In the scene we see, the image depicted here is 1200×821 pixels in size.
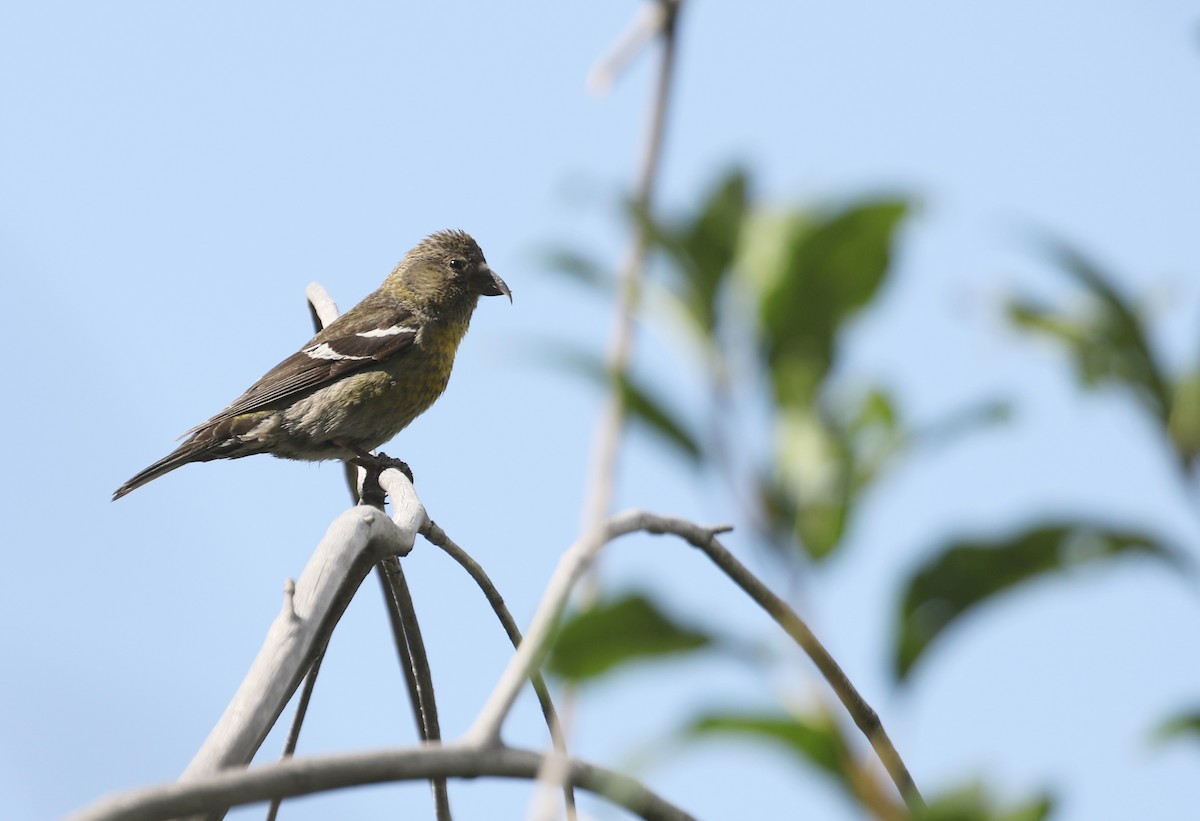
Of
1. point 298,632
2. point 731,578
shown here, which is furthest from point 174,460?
point 731,578

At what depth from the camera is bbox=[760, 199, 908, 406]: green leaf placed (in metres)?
0.85

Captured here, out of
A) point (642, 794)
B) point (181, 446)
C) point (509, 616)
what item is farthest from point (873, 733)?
point (181, 446)

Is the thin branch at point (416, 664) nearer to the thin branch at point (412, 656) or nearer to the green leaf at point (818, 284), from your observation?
the thin branch at point (412, 656)

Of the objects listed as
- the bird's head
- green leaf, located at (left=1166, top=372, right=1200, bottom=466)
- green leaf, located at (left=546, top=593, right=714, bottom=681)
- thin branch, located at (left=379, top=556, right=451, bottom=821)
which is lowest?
green leaf, located at (left=546, top=593, right=714, bottom=681)

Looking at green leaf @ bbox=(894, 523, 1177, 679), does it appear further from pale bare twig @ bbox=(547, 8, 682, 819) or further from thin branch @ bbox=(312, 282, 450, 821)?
thin branch @ bbox=(312, 282, 450, 821)

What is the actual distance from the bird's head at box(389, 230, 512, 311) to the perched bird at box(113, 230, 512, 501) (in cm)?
3

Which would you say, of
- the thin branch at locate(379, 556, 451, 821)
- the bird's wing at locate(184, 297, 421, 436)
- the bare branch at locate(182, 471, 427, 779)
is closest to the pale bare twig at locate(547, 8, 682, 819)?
the bare branch at locate(182, 471, 427, 779)

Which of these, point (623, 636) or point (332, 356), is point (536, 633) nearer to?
point (623, 636)

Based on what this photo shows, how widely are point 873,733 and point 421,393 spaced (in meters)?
6.43

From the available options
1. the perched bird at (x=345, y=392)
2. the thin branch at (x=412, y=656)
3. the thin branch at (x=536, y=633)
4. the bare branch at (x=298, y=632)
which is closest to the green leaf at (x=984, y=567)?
the thin branch at (x=536, y=633)

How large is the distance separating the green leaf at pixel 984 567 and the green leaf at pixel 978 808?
0.09 m

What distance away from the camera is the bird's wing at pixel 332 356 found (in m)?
7.65

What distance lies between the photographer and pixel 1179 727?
0.87m

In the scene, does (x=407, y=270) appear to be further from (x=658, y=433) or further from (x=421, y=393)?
(x=658, y=433)
